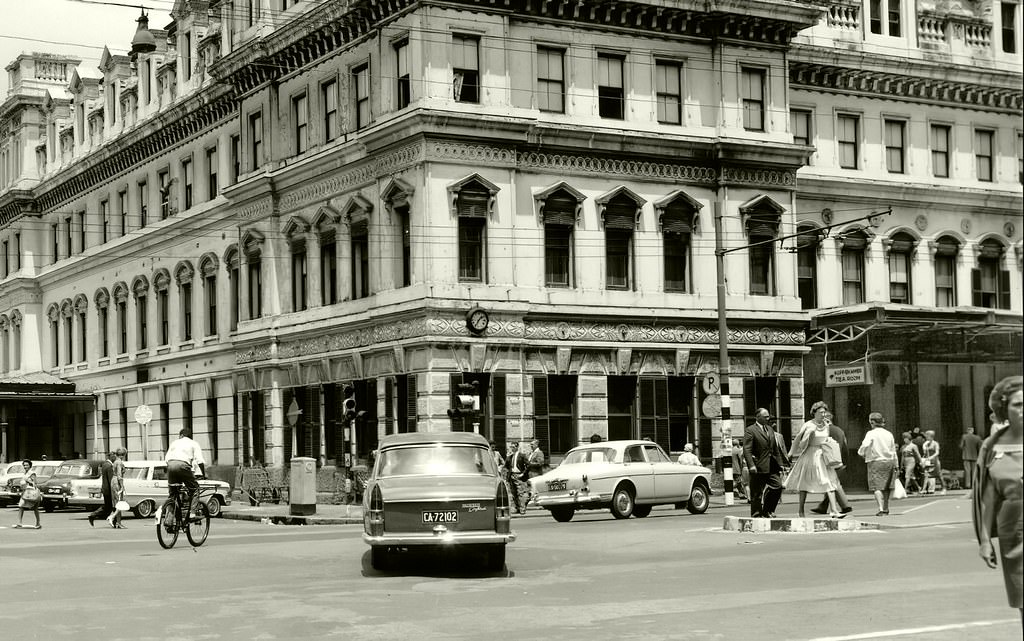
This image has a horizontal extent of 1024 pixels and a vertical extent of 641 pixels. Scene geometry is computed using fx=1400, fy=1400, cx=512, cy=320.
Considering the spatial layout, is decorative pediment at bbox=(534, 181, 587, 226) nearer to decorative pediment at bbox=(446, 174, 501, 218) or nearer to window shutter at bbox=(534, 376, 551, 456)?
decorative pediment at bbox=(446, 174, 501, 218)

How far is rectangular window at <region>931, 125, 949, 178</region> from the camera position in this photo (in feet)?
144

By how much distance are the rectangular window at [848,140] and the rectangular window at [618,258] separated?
31.1 feet

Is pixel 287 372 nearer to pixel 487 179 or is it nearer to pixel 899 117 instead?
pixel 487 179

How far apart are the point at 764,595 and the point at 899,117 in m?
34.3

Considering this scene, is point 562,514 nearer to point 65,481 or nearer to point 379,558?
point 379,558

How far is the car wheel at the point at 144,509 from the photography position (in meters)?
37.7

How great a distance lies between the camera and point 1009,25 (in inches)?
303

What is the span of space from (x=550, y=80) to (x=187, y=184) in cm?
1950

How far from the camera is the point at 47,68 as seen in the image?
7325 cm

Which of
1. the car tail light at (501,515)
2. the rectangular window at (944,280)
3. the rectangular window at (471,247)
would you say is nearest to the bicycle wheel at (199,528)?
the car tail light at (501,515)

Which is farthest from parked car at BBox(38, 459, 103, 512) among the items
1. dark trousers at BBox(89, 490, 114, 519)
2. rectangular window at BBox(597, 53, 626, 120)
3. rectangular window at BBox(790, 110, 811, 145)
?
rectangular window at BBox(790, 110, 811, 145)

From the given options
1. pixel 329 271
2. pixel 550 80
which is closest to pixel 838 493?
pixel 550 80

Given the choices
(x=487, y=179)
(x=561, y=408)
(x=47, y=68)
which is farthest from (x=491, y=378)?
(x=47, y=68)

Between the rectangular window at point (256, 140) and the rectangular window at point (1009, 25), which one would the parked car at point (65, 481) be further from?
the rectangular window at point (1009, 25)
